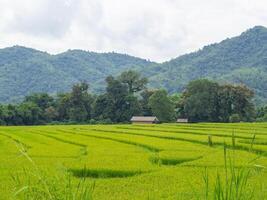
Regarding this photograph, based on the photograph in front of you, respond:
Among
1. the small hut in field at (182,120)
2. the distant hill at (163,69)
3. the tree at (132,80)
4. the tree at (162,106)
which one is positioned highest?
the distant hill at (163,69)

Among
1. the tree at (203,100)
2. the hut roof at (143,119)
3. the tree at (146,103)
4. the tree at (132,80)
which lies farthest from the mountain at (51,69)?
the tree at (203,100)

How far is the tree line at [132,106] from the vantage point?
62688 mm

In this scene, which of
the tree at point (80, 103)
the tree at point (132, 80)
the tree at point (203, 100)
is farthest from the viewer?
the tree at point (132, 80)

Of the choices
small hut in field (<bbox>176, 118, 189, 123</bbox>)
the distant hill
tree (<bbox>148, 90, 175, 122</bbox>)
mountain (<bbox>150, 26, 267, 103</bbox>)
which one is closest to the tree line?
tree (<bbox>148, 90, 175, 122</bbox>)

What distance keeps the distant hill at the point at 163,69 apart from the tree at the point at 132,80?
36.1 metres

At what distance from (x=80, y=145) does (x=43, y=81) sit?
119 metres

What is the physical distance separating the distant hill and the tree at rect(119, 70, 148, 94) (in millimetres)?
36068

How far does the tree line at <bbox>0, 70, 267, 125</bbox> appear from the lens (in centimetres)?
6269

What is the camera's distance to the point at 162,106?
6512 centimetres

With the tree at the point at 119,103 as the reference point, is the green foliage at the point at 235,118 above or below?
below

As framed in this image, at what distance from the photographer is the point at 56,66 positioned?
6437 inches

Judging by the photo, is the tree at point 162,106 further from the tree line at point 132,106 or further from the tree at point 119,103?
the tree at point 119,103

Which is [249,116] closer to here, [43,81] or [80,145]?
[80,145]

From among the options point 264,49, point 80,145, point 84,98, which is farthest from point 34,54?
point 80,145
